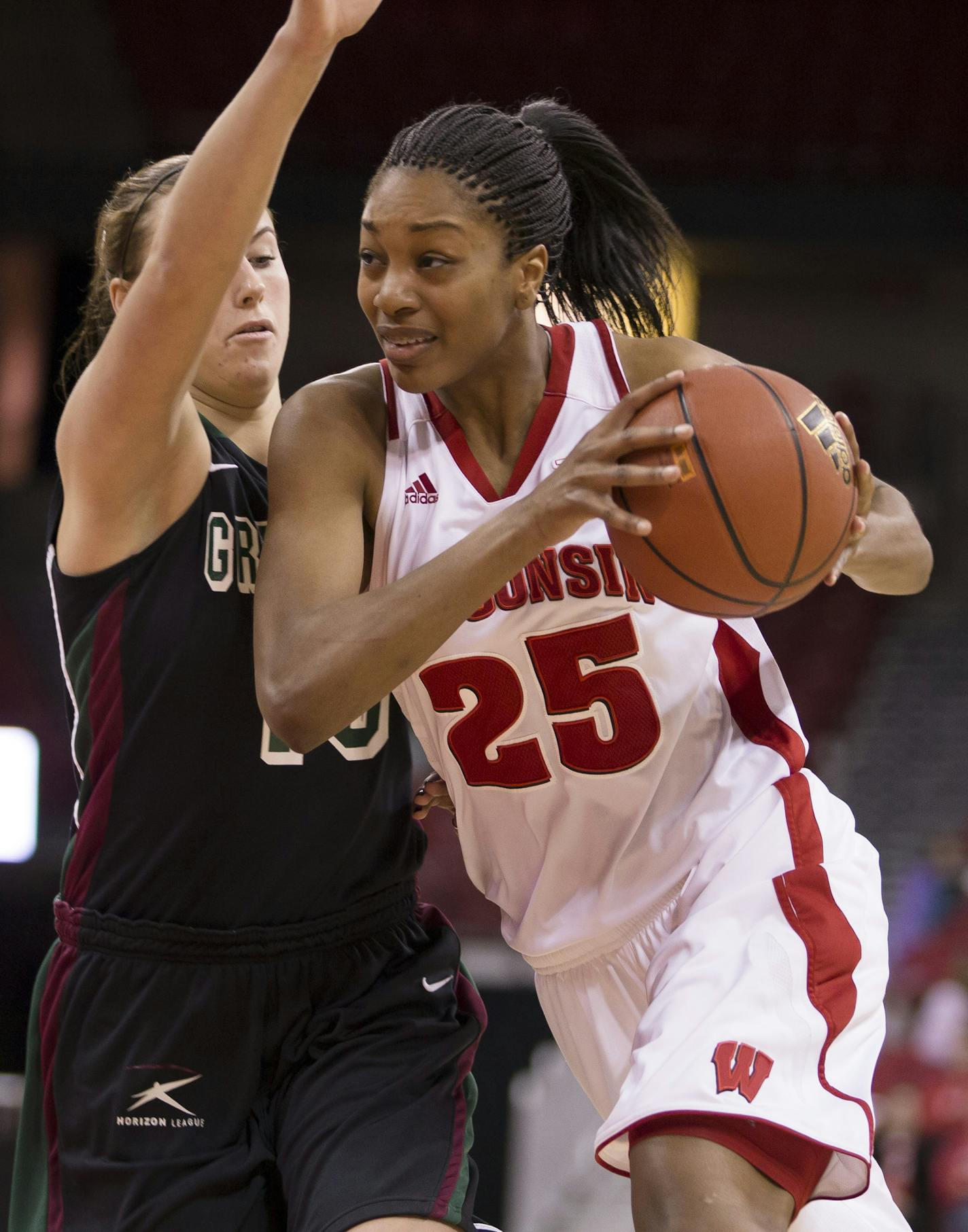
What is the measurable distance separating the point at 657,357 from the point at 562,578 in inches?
18.0

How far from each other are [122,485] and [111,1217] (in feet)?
3.64

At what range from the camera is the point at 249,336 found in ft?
8.89

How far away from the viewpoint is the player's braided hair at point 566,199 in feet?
8.05

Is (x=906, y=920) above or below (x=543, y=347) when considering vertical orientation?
below

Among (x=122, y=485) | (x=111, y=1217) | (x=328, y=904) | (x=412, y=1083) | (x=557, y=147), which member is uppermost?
(x=557, y=147)

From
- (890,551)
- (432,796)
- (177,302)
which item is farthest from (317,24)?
(432,796)

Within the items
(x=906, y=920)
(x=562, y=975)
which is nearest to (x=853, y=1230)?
(x=562, y=975)

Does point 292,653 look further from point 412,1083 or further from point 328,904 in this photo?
point 412,1083

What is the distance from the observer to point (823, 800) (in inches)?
101

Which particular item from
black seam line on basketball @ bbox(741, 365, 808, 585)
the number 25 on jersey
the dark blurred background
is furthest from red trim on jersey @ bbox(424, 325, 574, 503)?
the dark blurred background

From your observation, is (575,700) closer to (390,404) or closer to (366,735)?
(366,735)

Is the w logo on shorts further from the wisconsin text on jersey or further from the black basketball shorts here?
the wisconsin text on jersey

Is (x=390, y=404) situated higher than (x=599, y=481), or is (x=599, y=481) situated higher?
(x=599, y=481)

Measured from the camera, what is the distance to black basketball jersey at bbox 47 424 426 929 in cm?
243
